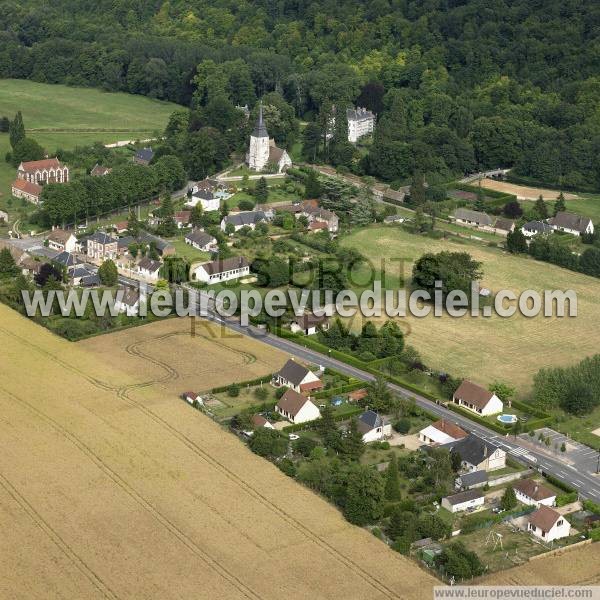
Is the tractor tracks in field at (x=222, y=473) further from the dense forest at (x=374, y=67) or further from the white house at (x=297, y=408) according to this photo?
the dense forest at (x=374, y=67)

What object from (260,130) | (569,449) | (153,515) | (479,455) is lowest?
(569,449)

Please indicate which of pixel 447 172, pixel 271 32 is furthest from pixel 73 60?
pixel 447 172

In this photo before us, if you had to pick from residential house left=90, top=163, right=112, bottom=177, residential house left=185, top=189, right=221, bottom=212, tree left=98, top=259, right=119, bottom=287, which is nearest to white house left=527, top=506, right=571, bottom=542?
tree left=98, top=259, right=119, bottom=287

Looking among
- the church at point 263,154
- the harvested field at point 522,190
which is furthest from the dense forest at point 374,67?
the church at point 263,154

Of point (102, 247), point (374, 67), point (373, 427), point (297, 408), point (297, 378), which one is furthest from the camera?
point (374, 67)

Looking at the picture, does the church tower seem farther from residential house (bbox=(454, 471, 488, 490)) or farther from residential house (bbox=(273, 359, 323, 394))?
residential house (bbox=(454, 471, 488, 490))

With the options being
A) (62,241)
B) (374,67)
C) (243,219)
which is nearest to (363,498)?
(62,241)

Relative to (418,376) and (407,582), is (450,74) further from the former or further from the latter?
(407,582)

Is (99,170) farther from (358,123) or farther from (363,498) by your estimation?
(363,498)
